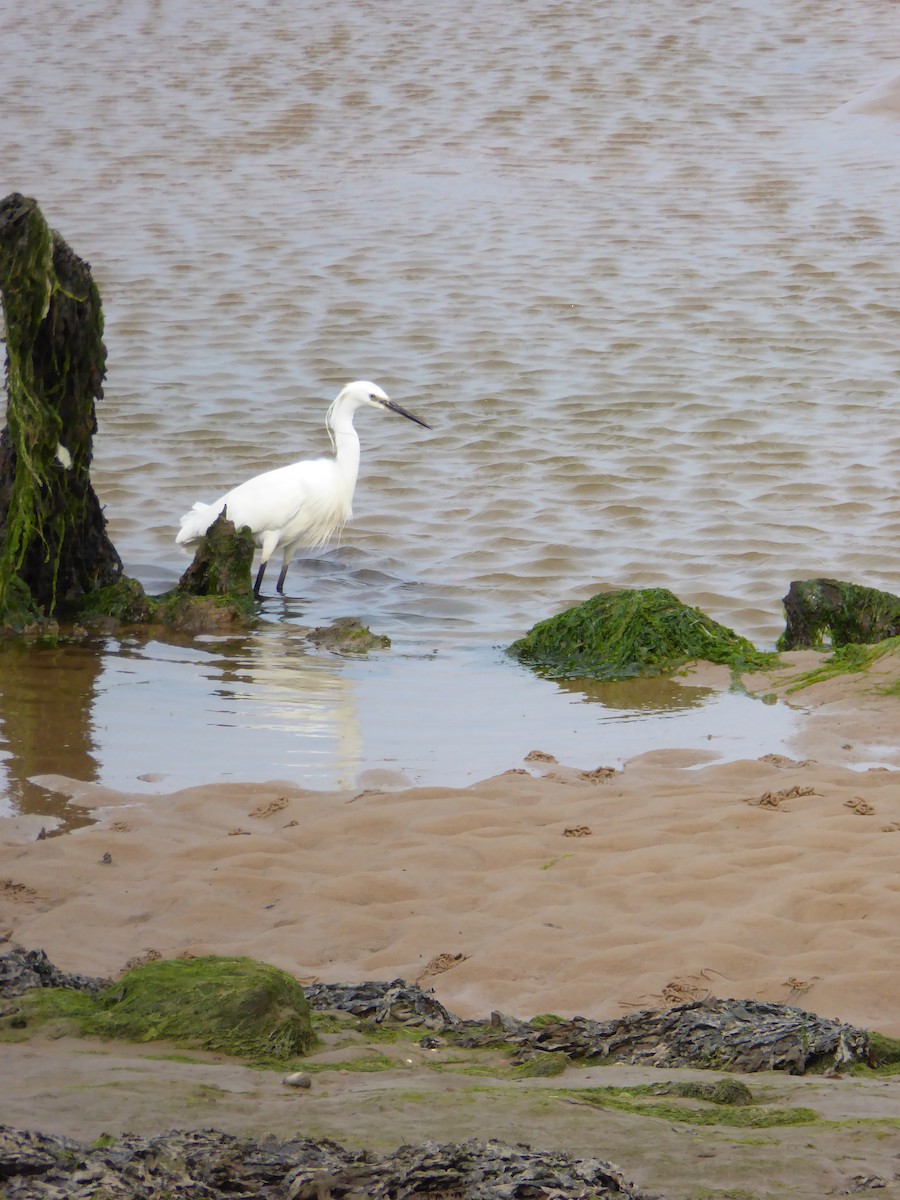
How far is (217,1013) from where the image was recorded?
10.5 ft

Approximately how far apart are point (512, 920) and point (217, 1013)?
4.56ft

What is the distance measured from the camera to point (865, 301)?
52.5ft

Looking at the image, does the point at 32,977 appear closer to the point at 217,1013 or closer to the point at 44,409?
the point at 217,1013

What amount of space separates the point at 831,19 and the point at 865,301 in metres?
12.2

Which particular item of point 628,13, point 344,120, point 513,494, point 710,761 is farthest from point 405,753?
point 628,13

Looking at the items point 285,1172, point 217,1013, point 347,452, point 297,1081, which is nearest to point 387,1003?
point 217,1013

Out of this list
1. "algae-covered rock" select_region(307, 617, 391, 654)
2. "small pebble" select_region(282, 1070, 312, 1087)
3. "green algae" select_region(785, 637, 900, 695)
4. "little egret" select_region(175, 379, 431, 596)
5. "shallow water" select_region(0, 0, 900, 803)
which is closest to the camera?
"small pebble" select_region(282, 1070, 312, 1087)

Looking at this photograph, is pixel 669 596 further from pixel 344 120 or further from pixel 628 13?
pixel 628 13

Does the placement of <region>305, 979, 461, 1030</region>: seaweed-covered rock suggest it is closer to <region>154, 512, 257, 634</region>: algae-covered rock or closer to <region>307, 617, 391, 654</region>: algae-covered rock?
<region>307, 617, 391, 654</region>: algae-covered rock

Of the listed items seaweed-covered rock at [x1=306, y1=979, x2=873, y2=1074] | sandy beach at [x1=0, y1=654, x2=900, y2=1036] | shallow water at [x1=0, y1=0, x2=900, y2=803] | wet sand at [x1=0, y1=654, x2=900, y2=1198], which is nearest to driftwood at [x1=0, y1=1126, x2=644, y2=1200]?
wet sand at [x1=0, y1=654, x2=900, y2=1198]

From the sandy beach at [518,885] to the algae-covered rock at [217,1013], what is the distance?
2.54ft

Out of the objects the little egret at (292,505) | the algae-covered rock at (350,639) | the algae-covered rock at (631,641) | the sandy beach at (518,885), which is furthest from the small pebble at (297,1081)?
the little egret at (292,505)

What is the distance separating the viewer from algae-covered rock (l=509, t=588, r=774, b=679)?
7.75 metres

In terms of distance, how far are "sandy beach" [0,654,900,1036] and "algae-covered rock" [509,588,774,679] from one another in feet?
6.21
